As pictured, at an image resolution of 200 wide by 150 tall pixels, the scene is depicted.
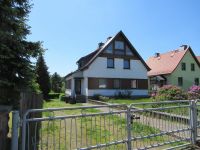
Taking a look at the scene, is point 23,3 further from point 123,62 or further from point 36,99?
point 123,62

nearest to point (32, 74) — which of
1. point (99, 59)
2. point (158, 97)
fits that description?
point (158, 97)

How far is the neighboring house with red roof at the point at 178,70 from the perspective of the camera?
4106 centimetres

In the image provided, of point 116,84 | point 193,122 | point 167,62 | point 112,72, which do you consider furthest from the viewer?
point 167,62

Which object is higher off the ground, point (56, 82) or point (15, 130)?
point (56, 82)

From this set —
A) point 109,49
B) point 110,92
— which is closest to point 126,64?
point 109,49

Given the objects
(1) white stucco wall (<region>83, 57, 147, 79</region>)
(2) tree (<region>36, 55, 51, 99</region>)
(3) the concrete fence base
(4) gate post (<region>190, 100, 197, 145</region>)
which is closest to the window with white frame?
(1) white stucco wall (<region>83, 57, 147, 79</region>)

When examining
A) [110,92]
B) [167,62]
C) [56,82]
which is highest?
[167,62]

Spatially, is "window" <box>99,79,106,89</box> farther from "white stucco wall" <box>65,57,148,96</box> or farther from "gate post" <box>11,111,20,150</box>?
"gate post" <box>11,111,20,150</box>

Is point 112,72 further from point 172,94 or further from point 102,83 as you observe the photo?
point 172,94

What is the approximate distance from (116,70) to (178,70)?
13.1m

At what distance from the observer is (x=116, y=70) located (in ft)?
109

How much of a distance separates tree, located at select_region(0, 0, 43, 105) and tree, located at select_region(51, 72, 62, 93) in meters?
50.7

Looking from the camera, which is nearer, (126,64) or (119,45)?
(119,45)

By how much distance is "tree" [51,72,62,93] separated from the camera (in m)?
60.0
